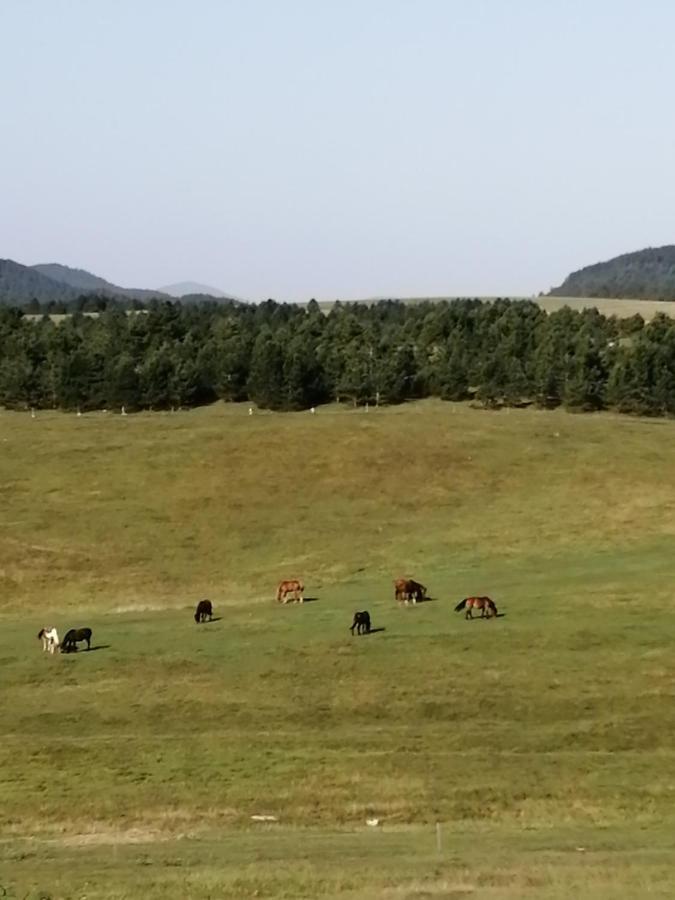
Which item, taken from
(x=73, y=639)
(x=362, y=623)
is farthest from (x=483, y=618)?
(x=73, y=639)

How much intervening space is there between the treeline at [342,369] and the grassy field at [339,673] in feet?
124

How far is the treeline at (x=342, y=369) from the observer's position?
4599 inches

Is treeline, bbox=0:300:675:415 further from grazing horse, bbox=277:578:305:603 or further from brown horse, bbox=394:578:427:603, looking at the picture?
brown horse, bbox=394:578:427:603

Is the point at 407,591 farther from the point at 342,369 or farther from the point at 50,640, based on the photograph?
the point at 342,369

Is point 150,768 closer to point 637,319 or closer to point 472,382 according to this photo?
point 472,382

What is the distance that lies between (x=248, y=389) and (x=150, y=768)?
9305cm

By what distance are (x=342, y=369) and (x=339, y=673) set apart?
288ft

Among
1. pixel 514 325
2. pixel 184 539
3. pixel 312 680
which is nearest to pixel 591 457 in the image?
pixel 184 539

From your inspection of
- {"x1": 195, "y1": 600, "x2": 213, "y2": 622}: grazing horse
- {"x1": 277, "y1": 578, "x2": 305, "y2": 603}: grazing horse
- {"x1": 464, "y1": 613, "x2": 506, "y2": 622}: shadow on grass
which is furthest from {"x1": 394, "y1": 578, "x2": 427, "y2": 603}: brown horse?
{"x1": 195, "y1": 600, "x2": 213, "y2": 622}: grazing horse

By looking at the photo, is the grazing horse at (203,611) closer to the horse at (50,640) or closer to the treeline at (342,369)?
the horse at (50,640)

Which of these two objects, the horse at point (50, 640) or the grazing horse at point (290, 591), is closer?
Result: the horse at point (50, 640)

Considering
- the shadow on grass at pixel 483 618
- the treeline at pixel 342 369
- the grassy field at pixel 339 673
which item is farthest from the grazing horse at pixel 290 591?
the treeline at pixel 342 369

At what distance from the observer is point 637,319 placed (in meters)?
150

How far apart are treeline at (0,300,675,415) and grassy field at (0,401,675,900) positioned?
37.9 m
